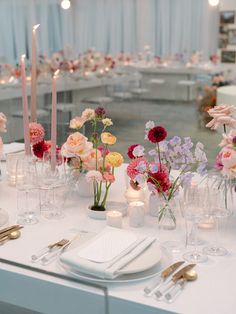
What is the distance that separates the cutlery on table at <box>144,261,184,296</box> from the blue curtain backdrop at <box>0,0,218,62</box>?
10.0m

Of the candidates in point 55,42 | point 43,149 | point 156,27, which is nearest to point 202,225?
point 43,149

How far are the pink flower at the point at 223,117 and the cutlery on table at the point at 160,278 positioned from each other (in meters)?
0.62

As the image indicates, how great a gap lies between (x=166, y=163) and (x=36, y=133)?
2.23ft

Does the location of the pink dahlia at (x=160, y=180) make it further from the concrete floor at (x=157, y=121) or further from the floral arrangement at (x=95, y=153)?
the concrete floor at (x=157, y=121)

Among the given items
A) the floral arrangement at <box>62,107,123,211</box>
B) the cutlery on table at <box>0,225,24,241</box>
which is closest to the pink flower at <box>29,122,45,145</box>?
the floral arrangement at <box>62,107,123,211</box>

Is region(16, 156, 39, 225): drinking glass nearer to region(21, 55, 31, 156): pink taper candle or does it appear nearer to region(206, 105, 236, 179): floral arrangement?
region(21, 55, 31, 156): pink taper candle

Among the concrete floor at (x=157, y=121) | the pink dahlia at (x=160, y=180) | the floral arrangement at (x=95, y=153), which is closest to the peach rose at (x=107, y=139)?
the floral arrangement at (x=95, y=153)

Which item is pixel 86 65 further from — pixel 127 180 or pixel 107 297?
pixel 107 297

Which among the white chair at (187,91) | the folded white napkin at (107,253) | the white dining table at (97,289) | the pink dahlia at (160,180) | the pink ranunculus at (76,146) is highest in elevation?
the pink ranunculus at (76,146)

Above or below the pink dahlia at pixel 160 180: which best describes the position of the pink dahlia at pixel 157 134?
above

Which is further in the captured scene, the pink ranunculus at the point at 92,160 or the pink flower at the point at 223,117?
the pink ranunculus at the point at 92,160

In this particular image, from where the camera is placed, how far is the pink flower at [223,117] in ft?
6.07

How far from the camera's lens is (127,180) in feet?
6.77

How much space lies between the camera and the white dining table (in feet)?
4.22
